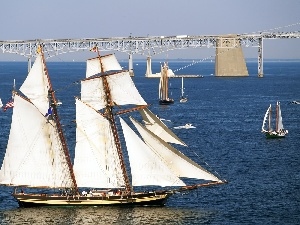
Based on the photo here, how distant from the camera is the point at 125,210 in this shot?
180 feet

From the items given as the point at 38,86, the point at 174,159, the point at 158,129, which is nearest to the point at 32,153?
the point at 38,86

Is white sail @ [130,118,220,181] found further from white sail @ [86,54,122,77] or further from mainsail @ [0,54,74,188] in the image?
mainsail @ [0,54,74,188]

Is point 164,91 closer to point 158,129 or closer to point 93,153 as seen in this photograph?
point 93,153

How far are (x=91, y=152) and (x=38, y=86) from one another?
508cm

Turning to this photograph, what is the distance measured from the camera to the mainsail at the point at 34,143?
56219 millimetres

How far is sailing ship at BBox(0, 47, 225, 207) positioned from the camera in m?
55.5

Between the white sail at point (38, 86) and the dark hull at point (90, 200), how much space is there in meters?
5.23

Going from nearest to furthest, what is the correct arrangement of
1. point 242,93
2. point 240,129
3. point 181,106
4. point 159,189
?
point 159,189, point 240,129, point 181,106, point 242,93

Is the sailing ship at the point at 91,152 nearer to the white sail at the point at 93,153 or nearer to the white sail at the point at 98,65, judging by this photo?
the white sail at the point at 93,153

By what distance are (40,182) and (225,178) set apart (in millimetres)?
14312

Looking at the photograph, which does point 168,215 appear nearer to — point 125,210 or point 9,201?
point 125,210

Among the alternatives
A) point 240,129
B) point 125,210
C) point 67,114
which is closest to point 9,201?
point 125,210

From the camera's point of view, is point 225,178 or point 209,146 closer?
point 225,178

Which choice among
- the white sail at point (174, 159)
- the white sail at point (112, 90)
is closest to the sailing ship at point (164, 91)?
the white sail at point (112, 90)
